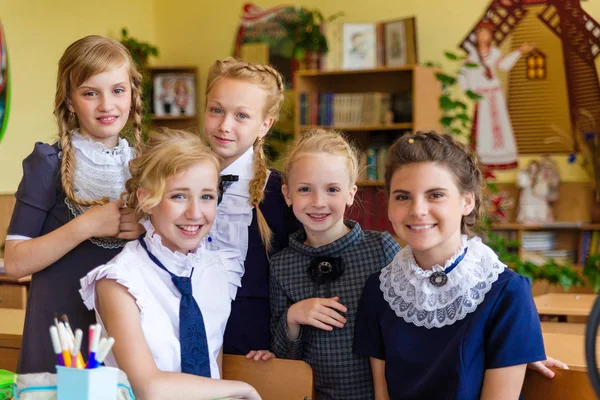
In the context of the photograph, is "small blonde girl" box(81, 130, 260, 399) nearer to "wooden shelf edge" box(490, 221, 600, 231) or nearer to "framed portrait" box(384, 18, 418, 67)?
"wooden shelf edge" box(490, 221, 600, 231)

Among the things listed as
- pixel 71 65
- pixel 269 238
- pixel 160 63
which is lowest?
pixel 269 238

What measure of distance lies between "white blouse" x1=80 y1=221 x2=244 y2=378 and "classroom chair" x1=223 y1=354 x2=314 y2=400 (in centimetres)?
6

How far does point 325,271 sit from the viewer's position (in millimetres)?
1909

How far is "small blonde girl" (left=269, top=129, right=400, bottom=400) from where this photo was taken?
1866 millimetres

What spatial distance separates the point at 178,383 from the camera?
1507 mm

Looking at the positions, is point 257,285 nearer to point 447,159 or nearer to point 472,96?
point 447,159

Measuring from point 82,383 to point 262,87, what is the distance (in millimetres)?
1127

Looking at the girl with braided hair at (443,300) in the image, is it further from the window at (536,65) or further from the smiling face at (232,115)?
the window at (536,65)

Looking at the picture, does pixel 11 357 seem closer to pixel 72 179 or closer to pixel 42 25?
pixel 72 179

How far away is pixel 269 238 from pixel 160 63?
5.52 meters

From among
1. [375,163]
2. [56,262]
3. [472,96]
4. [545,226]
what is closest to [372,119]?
[375,163]

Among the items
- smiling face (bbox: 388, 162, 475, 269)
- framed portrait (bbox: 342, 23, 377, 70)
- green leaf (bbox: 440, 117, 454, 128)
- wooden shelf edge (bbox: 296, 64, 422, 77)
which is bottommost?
smiling face (bbox: 388, 162, 475, 269)

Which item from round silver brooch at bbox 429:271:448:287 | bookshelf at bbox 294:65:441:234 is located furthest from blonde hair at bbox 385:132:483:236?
bookshelf at bbox 294:65:441:234

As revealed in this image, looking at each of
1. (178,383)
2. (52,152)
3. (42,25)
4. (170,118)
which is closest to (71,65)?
(52,152)
